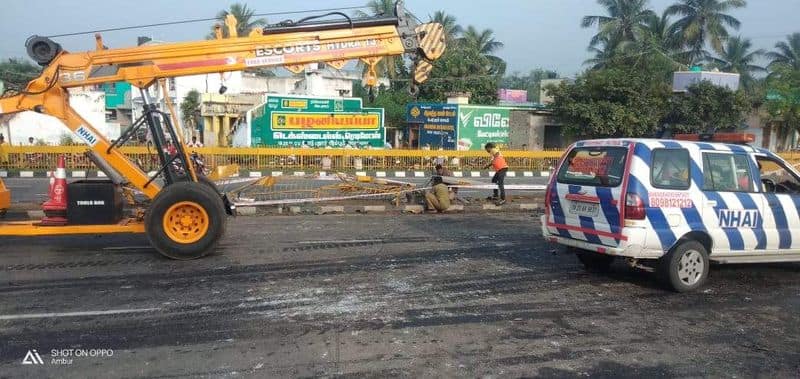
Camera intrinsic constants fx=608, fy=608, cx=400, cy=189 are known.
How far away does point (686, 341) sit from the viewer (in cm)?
543

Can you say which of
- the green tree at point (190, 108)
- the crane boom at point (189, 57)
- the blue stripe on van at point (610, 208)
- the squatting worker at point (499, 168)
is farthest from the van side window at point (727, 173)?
the green tree at point (190, 108)

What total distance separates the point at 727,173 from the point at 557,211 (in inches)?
79.1

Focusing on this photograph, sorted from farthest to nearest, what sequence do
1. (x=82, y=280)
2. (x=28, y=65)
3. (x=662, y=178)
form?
1. (x=28, y=65)
2. (x=82, y=280)
3. (x=662, y=178)

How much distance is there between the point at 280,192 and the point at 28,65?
6871cm

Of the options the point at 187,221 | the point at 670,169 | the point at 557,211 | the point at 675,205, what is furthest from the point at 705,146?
the point at 187,221

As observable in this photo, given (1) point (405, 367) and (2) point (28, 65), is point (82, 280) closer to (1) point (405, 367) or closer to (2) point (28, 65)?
(1) point (405, 367)

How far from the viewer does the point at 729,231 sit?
279 inches

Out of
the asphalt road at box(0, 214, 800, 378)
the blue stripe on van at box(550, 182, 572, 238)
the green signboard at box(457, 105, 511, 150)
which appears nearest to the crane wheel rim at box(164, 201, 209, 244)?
the asphalt road at box(0, 214, 800, 378)

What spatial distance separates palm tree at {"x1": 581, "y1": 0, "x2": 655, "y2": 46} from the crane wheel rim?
4346cm

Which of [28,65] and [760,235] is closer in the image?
[760,235]

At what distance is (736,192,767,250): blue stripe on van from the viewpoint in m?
7.20

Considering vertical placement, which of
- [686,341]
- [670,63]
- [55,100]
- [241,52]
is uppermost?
[670,63]

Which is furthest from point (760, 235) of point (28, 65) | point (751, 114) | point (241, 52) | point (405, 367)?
point (28, 65)

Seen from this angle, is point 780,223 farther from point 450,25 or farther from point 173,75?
point 450,25
